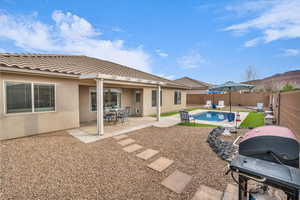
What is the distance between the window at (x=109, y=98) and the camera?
30.9 feet

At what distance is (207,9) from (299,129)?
8.48 m

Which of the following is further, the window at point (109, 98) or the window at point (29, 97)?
the window at point (109, 98)

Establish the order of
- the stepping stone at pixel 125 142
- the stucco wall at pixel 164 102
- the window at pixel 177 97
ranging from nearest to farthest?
the stepping stone at pixel 125 142, the stucco wall at pixel 164 102, the window at pixel 177 97

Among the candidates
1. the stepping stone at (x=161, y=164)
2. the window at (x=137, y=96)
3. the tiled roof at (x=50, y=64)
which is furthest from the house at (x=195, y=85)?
the stepping stone at (x=161, y=164)

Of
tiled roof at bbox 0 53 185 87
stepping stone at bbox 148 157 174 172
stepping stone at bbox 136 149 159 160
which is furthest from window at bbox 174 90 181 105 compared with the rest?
stepping stone at bbox 148 157 174 172

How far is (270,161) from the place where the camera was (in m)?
1.67

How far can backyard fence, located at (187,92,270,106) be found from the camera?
783 inches

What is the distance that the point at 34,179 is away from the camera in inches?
119

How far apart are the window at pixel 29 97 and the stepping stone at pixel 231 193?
25.4 feet

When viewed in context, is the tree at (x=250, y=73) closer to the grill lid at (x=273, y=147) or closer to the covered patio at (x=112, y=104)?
the covered patio at (x=112, y=104)

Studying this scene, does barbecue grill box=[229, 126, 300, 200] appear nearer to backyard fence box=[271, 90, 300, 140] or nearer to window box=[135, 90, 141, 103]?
backyard fence box=[271, 90, 300, 140]

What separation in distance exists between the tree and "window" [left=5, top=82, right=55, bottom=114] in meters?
42.2

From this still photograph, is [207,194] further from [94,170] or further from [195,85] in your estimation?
[195,85]

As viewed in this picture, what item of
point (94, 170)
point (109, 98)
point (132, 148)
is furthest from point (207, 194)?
point (109, 98)
